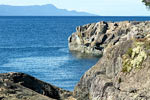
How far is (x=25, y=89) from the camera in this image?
55.4 ft

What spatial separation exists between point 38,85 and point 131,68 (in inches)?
218

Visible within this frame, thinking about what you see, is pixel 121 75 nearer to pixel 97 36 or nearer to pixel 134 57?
pixel 134 57

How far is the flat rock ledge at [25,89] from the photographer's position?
51.3 ft

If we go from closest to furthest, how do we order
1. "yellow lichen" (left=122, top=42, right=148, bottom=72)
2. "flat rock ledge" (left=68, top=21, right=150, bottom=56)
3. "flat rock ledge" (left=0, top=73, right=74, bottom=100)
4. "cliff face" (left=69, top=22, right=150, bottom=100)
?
1. "cliff face" (left=69, top=22, right=150, bottom=100)
2. "flat rock ledge" (left=0, top=73, right=74, bottom=100)
3. "yellow lichen" (left=122, top=42, right=148, bottom=72)
4. "flat rock ledge" (left=68, top=21, right=150, bottom=56)

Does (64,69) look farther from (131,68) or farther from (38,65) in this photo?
(131,68)

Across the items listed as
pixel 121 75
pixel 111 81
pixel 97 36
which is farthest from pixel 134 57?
pixel 97 36

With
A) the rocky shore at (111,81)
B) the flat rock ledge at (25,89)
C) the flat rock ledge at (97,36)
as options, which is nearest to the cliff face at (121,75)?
the rocky shore at (111,81)

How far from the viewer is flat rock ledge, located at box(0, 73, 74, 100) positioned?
15.6 metres

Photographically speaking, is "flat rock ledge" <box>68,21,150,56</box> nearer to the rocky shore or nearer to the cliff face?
the rocky shore

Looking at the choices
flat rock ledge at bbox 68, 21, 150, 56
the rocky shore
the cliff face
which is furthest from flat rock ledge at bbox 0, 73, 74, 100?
flat rock ledge at bbox 68, 21, 150, 56

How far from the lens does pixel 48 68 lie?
249 feet

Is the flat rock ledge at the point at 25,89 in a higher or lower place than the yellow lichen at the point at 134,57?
lower

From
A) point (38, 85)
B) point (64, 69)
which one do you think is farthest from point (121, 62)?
point (64, 69)

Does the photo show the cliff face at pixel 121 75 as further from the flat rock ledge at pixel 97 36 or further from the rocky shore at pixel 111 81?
the flat rock ledge at pixel 97 36
